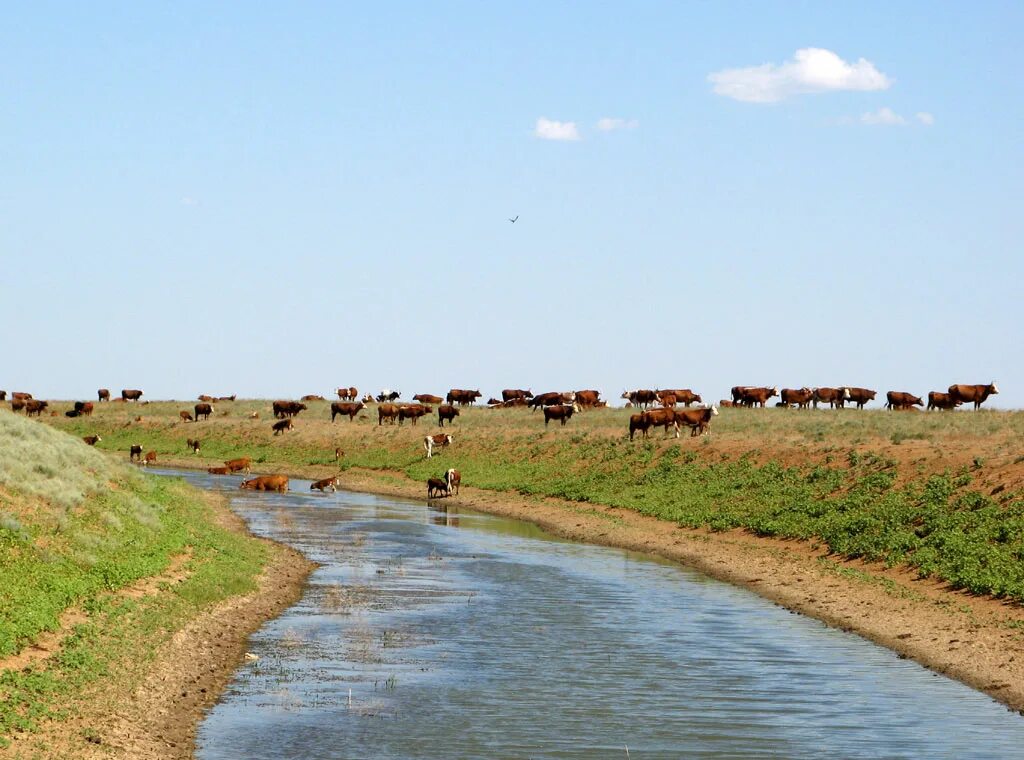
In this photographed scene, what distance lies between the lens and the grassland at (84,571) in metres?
19.7

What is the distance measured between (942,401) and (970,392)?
8.85 ft

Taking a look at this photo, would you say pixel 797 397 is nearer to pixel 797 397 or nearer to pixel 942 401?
pixel 797 397

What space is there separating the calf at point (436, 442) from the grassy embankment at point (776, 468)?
3.19 feet

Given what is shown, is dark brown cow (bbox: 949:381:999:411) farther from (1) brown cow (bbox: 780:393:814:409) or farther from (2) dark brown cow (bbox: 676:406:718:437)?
(2) dark brown cow (bbox: 676:406:718:437)

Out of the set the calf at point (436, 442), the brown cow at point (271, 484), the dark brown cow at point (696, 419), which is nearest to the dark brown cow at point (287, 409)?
the calf at point (436, 442)

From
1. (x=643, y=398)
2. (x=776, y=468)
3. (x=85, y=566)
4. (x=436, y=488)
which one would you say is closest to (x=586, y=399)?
(x=643, y=398)

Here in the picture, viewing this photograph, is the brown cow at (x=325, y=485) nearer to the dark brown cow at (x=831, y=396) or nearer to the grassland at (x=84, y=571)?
the grassland at (x=84, y=571)

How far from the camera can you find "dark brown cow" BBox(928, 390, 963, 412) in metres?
76.9

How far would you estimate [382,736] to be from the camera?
1917cm

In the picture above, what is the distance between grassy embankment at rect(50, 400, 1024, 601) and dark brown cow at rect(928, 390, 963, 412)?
6.13m

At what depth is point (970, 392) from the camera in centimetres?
7838

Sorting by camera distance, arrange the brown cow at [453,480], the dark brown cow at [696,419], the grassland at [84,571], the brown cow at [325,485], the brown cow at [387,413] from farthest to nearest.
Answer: the brown cow at [387,413] → the brown cow at [325,485] → the dark brown cow at [696,419] → the brown cow at [453,480] → the grassland at [84,571]

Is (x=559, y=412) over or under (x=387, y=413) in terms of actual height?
over

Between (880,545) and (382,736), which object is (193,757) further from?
(880,545)
